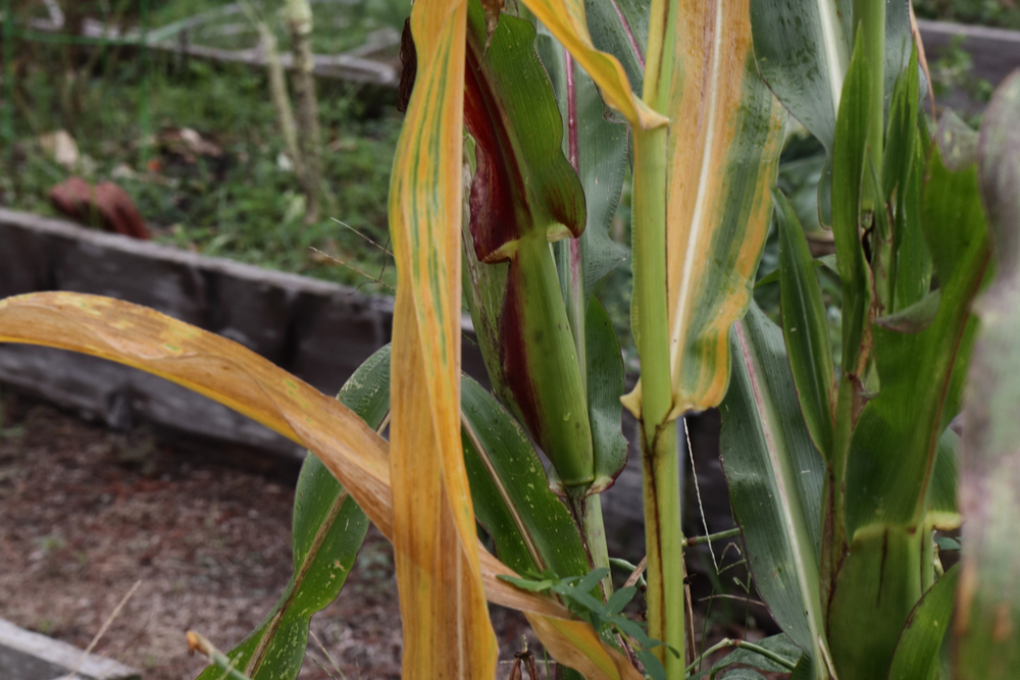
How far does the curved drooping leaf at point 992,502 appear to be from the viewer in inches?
7.1

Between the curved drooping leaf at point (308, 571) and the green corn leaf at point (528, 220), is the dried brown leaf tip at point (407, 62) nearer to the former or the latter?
the green corn leaf at point (528, 220)

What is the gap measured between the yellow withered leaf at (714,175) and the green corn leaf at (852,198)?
52 millimetres

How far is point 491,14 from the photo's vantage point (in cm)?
43

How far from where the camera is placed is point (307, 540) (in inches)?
19.5

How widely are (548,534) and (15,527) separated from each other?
1.39 meters

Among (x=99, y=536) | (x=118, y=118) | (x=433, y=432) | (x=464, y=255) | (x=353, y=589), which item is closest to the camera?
(x=433, y=432)

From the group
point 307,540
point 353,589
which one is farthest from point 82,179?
point 307,540

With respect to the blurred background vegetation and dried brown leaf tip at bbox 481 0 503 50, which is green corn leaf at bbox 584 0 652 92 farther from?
the blurred background vegetation

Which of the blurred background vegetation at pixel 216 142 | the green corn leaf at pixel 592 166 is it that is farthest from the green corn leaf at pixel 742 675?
the blurred background vegetation at pixel 216 142

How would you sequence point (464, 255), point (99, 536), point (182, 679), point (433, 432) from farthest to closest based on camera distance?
point (99, 536) < point (182, 679) < point (464, 255) < point (433, 432)

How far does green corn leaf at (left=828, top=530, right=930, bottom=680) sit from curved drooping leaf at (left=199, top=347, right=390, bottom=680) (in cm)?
26

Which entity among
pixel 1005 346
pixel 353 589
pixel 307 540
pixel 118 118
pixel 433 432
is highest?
pixel 1005 346

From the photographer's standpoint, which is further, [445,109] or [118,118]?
[118,118]

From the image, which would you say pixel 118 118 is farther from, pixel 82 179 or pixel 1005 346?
pixel 1005 346
